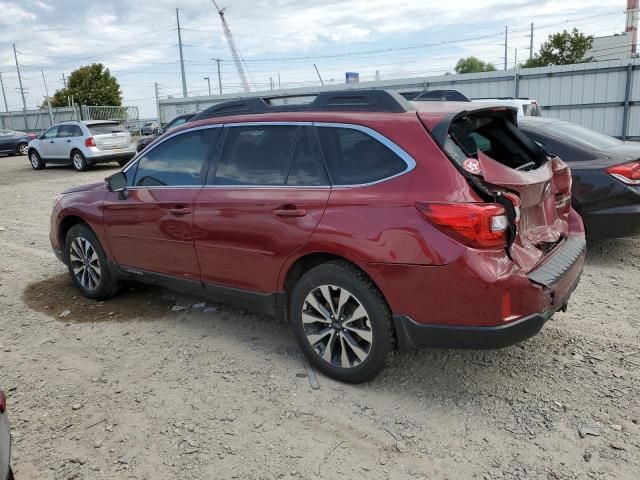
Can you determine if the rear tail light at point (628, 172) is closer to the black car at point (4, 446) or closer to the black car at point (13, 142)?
the black car at point (4, 446)

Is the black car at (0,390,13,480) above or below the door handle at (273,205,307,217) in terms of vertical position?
below

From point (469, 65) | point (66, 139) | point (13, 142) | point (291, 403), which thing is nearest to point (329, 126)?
point (291, 403)

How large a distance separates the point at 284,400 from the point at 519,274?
1565mm

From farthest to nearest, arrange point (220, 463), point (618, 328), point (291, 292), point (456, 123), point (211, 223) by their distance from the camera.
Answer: point (618, 328) → point (211, 223) → point (291, 292) → point (456, 123) → point (220, 463)

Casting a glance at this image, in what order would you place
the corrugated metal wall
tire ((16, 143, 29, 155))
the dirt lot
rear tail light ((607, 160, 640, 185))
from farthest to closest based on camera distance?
tire ((16, 143, 29, 155))
the corrugated metal wall
rear tail light ((607, 160, 640, 185))
the dirt lot

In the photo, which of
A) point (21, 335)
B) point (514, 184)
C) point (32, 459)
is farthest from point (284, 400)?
point (21, 335)

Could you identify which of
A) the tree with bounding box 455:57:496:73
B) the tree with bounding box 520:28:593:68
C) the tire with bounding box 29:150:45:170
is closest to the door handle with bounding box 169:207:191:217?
the tire with bounding box 29:150:45:170

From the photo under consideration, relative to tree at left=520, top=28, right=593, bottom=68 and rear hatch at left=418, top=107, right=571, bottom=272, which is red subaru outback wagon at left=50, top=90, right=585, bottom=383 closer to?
rear hatch at left=418, top=107, right=571, bottom=272

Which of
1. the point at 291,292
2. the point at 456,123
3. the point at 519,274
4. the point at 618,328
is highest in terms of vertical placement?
the point at 456,123

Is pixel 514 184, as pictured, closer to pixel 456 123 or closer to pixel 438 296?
pixel 456 123

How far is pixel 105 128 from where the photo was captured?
1731cm

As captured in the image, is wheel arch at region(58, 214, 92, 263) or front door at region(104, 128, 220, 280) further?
wheel arch at region(58, 214, 92, 263)

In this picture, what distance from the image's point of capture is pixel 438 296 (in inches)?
116

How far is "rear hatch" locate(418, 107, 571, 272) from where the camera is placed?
2967mm
